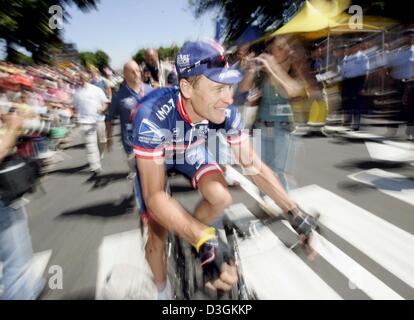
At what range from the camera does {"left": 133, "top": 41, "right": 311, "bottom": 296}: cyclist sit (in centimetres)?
154

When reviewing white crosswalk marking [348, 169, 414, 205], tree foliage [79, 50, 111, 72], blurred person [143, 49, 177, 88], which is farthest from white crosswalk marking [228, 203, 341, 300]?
tree foliage [79, 50, 111, 72]

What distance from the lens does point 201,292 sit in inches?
62.9

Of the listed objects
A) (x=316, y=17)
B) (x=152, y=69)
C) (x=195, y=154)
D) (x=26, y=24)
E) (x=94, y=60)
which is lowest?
(x=195, y=154)

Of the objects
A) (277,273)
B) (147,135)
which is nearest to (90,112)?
(147,135)

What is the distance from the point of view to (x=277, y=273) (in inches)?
108

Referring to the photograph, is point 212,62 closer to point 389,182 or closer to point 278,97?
point 278,97

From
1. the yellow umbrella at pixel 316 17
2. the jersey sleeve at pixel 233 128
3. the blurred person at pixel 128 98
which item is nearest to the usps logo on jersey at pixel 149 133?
the jersey sleeve at pixel 233 128

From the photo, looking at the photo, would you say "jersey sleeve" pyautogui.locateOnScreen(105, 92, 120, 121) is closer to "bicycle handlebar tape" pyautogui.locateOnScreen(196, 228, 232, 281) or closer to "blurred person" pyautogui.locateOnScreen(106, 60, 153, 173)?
"blurred person" pyautogui.locateOnScreen(106, 60, 153, 173)

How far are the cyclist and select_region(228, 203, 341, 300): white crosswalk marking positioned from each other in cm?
91

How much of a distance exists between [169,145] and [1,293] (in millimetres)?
1458

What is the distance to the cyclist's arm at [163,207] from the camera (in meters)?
1.53

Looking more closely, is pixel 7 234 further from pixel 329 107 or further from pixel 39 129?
pixel 329 107

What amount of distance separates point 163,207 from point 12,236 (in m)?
1.17
